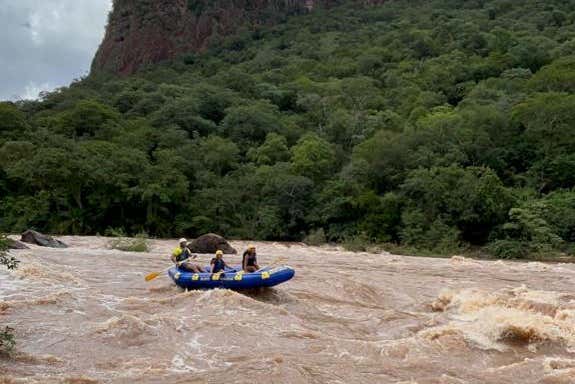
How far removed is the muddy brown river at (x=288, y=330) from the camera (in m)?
8.25

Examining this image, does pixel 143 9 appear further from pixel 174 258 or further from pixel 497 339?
pixel 497 339

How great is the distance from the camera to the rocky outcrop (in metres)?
80.7

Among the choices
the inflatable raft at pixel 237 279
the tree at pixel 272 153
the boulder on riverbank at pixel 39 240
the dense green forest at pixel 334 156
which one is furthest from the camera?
the tree at pixel 272 153

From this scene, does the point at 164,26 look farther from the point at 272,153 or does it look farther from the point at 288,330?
the point at 288,330

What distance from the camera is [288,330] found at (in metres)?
10.5

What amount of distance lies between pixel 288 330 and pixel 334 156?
2621cm

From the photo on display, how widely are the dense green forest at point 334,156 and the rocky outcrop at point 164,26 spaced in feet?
90.5

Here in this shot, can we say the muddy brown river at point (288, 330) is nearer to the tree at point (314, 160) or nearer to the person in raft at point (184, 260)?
the person in raft at point (184, 260)

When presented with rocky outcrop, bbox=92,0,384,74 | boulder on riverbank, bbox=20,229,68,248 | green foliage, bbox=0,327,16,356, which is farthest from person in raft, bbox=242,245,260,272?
rocky outcrop, bbox=92,0,384,74

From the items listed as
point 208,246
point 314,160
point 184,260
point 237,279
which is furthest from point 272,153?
point 237,279

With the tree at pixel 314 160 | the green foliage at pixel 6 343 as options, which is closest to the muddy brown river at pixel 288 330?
the green foliage at pixel 6 343

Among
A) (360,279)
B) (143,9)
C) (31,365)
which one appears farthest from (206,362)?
(143,9)

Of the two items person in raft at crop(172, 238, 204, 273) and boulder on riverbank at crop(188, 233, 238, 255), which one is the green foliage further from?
boulder on riverbank at crop(188, 233, 238, 255)

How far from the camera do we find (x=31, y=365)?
26.9 ft
